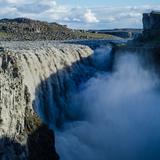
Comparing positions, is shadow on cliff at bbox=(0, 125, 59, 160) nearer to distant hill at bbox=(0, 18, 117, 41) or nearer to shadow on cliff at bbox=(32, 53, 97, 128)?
shadow on cliff at bbox=(32, 53, 97, 128)

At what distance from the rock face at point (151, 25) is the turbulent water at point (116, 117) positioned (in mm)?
7297

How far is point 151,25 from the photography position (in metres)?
65.6

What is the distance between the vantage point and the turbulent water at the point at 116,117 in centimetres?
3797

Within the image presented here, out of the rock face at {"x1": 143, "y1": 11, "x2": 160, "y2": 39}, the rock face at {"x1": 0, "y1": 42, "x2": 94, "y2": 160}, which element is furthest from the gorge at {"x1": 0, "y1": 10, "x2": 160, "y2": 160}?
the rock face at {"x1": 143, "y1": 11, "x2": 160, "y2": 39}

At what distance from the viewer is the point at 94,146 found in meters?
38.8

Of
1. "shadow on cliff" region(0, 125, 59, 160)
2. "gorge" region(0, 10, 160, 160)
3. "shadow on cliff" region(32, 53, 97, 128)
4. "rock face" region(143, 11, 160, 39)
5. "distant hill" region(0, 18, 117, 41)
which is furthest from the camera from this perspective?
"distant hill" region(0, 18, 117, 41)

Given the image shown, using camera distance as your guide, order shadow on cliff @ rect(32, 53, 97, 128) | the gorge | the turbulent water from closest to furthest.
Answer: the gorge → the turbulent water → shadow on cliff @ rect(32, 53, 97, 128)

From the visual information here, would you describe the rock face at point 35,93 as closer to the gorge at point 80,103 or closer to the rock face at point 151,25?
the gorge at point 80,103

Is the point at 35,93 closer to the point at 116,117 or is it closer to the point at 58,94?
the point at 58,94

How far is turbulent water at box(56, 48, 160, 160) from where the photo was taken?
38.0 meters

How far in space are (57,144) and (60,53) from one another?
12.9 metres

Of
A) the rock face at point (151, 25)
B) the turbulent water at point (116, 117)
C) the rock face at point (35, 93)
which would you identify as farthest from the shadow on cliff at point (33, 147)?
the rock face at point (151, 25)

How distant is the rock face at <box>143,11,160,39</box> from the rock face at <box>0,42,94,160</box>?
9.48 metres

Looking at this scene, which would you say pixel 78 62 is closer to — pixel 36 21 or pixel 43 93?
pixel 43 93
